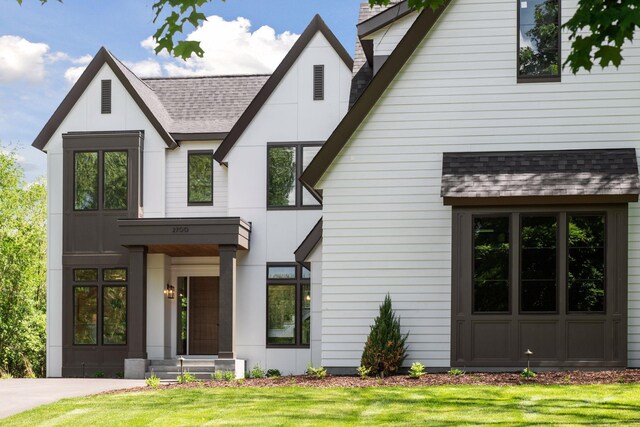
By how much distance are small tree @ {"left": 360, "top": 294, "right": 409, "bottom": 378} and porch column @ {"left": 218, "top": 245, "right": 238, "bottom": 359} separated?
700 centimetres

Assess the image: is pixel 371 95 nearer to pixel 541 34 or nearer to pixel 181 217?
pixel 541 34

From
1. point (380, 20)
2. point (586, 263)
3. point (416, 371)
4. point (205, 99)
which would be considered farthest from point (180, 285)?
point (586, 263)

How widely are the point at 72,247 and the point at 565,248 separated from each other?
13.5 m

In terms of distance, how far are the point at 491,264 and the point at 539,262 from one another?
0.75 meters

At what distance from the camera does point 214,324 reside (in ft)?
77.3

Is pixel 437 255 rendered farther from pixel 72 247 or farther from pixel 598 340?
pixel 72 247

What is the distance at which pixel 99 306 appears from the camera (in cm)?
2220

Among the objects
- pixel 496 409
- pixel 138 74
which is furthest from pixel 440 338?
pixel 138 74

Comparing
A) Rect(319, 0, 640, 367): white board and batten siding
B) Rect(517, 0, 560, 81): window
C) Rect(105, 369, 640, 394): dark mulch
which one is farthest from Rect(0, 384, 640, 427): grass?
Rect(517, 0, 560, 81): window

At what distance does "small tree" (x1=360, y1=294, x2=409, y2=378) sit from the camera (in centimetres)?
1380

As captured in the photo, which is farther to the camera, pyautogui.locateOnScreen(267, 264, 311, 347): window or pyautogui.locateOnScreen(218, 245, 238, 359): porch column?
pyautogui.locateOnScreen(267, 264, 311, 347): window

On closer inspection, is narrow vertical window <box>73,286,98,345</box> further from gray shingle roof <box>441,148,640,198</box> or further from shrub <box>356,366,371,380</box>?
gray shingle roof <box>441,148,640,198</box>

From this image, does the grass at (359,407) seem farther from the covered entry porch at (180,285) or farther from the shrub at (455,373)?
the covered entry porch at (180,285)

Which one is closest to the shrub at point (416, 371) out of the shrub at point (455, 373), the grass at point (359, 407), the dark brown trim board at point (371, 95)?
the shrub at point (455, 373)
